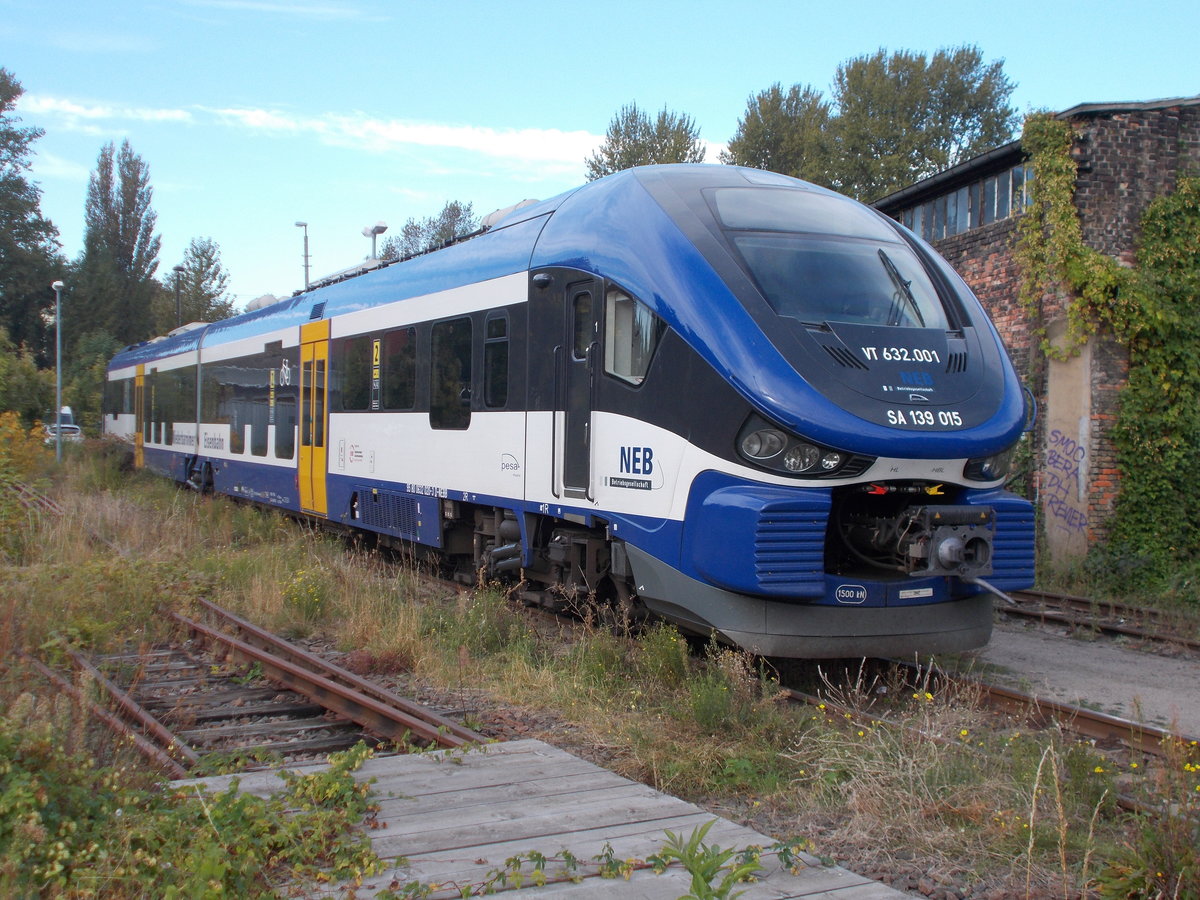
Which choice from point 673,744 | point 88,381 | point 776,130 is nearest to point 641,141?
point 776,130

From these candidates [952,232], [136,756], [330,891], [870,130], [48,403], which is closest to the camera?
[330,891]

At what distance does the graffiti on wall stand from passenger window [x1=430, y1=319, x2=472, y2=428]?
7.84 m

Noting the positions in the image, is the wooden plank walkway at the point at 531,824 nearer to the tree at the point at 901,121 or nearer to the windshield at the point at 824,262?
the windshield at the point at 824,262

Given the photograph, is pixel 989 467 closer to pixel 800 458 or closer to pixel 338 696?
pixel 800 458

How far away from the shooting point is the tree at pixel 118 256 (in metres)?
67.6

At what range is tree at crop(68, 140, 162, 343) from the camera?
6756 centimetres

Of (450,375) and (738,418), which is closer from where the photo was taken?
(738,418)

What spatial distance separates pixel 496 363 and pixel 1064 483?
312 inches

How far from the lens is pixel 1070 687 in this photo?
7594 mm

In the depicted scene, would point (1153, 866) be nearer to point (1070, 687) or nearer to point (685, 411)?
point (685, 411)

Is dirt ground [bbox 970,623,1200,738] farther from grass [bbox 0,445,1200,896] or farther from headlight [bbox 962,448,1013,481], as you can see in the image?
headlight [bbox 962,448,1013,481]

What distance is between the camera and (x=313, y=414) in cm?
1355

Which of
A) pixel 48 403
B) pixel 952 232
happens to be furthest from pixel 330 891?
→ pixel 48 403

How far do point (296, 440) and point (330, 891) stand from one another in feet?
36.9
